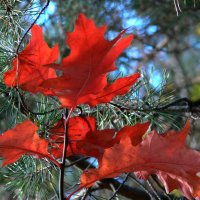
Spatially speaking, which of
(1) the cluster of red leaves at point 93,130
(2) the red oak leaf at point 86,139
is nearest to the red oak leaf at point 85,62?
(1) the cluster of red leaves at point 93,130

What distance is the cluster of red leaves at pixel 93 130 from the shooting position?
0.48 m

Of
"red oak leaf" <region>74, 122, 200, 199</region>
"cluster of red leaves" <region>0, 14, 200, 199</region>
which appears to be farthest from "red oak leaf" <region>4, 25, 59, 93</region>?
"red oak leaf" <region>74, 122, 200, 199</region>

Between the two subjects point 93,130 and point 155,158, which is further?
point 93,130

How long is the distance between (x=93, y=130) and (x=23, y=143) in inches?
4.7

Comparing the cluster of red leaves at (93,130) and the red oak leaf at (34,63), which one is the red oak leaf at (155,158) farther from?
the red oak leaf at (34,63)

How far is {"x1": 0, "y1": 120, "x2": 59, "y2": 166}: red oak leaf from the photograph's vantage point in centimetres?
56

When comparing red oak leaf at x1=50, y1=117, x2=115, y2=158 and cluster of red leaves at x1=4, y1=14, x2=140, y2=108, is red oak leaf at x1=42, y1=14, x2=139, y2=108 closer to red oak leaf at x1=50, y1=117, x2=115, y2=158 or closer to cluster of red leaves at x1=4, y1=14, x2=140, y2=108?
cluster of red leaves at x1=4, y1=14, x2=140, y2=108

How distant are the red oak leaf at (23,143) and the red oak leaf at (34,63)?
0.06 meters

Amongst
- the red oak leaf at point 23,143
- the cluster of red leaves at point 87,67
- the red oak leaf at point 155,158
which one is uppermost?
the cluster of red leaves at point 87,67

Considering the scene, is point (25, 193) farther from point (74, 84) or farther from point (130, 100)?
point (74, 84)

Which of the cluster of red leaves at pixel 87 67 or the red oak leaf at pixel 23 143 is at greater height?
the cluster of red leaves at pixel 87 67

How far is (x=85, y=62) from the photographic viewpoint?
485 millimetres

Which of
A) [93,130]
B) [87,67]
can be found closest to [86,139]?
[93,130]

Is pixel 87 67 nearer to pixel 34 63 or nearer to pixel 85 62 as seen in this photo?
pixel 85 62
